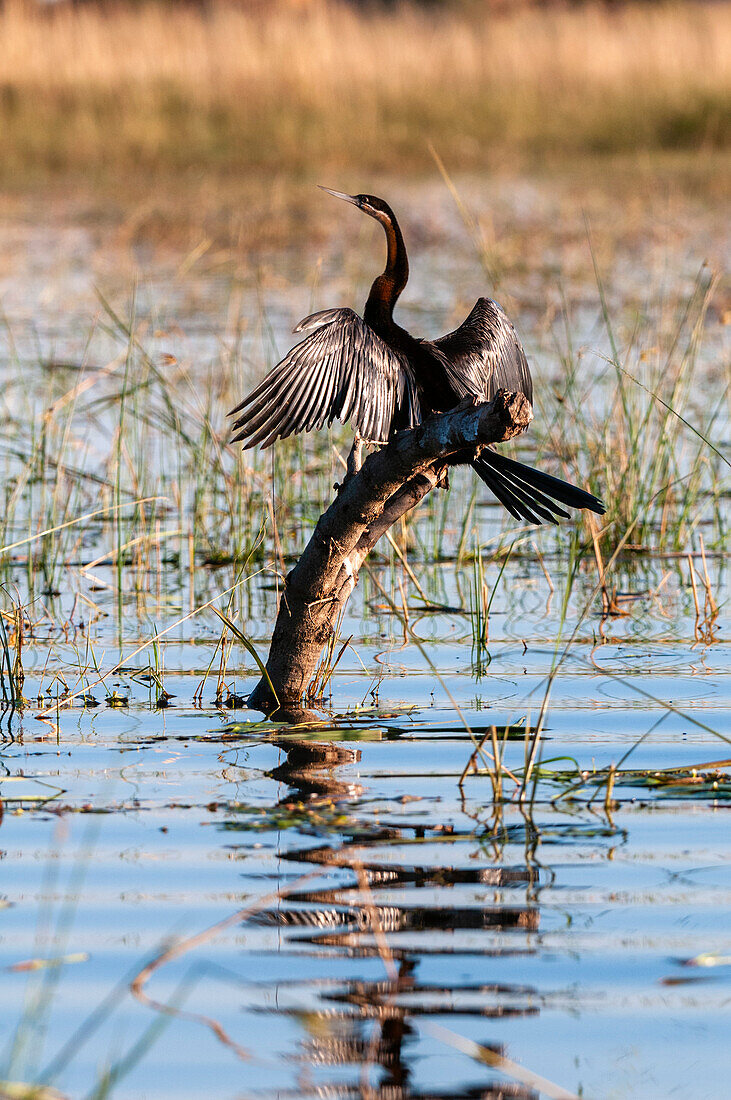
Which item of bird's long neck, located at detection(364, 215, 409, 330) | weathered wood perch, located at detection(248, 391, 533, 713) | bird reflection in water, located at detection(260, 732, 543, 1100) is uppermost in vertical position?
bird's long neck, located at detection(364, 215, 409, 330)

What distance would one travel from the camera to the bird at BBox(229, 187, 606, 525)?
11.8 feet

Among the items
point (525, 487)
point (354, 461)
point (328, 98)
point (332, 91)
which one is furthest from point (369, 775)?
point (332, 91)

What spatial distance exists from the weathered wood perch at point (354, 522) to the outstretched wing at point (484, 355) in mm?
295

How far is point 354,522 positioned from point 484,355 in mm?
639

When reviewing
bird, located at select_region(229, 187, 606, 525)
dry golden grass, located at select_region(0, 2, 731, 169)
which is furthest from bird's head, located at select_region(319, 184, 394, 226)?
dry golden grass, located at select_region(0, 2, 731, 169)

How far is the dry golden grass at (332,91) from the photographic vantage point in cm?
1667

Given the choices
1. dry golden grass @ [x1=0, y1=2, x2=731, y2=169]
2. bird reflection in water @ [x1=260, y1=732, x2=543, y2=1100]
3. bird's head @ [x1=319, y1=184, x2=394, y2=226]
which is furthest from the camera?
dry golden grass @ [x1=0, y1=2, x2=731, y2=169]

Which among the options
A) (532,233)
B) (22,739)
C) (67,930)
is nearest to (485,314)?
(22,739)

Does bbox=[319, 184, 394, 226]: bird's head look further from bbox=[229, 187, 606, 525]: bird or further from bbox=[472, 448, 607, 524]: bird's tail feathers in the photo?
bbox=[472, 448, 607, 524]: bird's tail feathers

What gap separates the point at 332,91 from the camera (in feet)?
57.6

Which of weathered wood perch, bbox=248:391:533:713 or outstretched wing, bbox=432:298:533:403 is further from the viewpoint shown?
outstretched wing, bbox=432:298:533:403

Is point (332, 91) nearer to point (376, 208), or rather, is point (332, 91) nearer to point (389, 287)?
point (376, 208)

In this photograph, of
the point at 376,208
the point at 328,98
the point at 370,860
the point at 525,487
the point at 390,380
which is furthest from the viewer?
the point at 328,98

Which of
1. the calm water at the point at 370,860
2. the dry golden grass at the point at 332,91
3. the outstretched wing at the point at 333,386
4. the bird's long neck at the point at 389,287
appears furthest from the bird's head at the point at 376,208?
the dry golden grass at the point at 332,91
